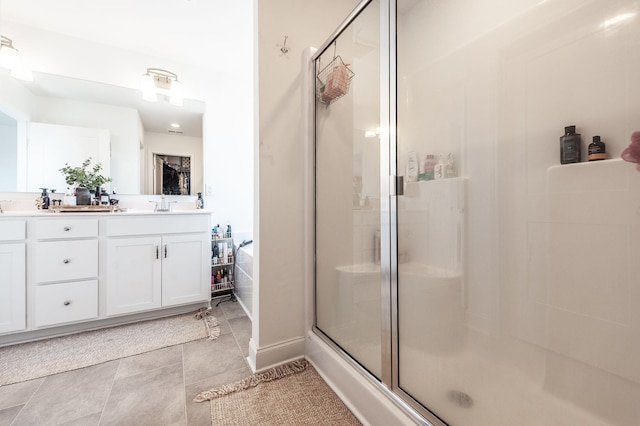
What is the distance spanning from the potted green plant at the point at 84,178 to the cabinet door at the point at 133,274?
501 mm

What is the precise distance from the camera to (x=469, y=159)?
125 cm

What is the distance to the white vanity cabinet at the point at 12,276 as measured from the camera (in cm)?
171

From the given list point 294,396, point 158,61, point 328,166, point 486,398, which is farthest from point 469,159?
point 158,61

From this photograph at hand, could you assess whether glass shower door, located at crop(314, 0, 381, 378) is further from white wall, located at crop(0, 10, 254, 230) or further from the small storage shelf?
the small storage shelf

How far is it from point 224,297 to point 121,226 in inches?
44.0

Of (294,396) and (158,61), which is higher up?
(158,61)

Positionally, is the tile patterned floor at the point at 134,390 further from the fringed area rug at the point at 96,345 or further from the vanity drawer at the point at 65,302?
the vanity drawer at the point at 65,302

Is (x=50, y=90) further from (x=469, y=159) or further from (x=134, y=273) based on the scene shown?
(x=469, y=159)

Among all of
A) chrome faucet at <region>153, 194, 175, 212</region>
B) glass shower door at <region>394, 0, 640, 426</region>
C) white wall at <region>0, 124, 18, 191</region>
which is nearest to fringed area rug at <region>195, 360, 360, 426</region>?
glass shower door at <region>394, 0, 640, 426</region>

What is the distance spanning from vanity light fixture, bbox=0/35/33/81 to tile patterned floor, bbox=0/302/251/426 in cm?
213

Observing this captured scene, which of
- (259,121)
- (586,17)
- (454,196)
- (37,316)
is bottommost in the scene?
(37,316)

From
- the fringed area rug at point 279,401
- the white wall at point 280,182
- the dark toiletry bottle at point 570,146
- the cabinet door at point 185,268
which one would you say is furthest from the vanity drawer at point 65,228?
the dark toiletry bottle at point 570,146

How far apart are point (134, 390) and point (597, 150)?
2283mm

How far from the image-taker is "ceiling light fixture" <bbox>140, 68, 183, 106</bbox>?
2375 mm
